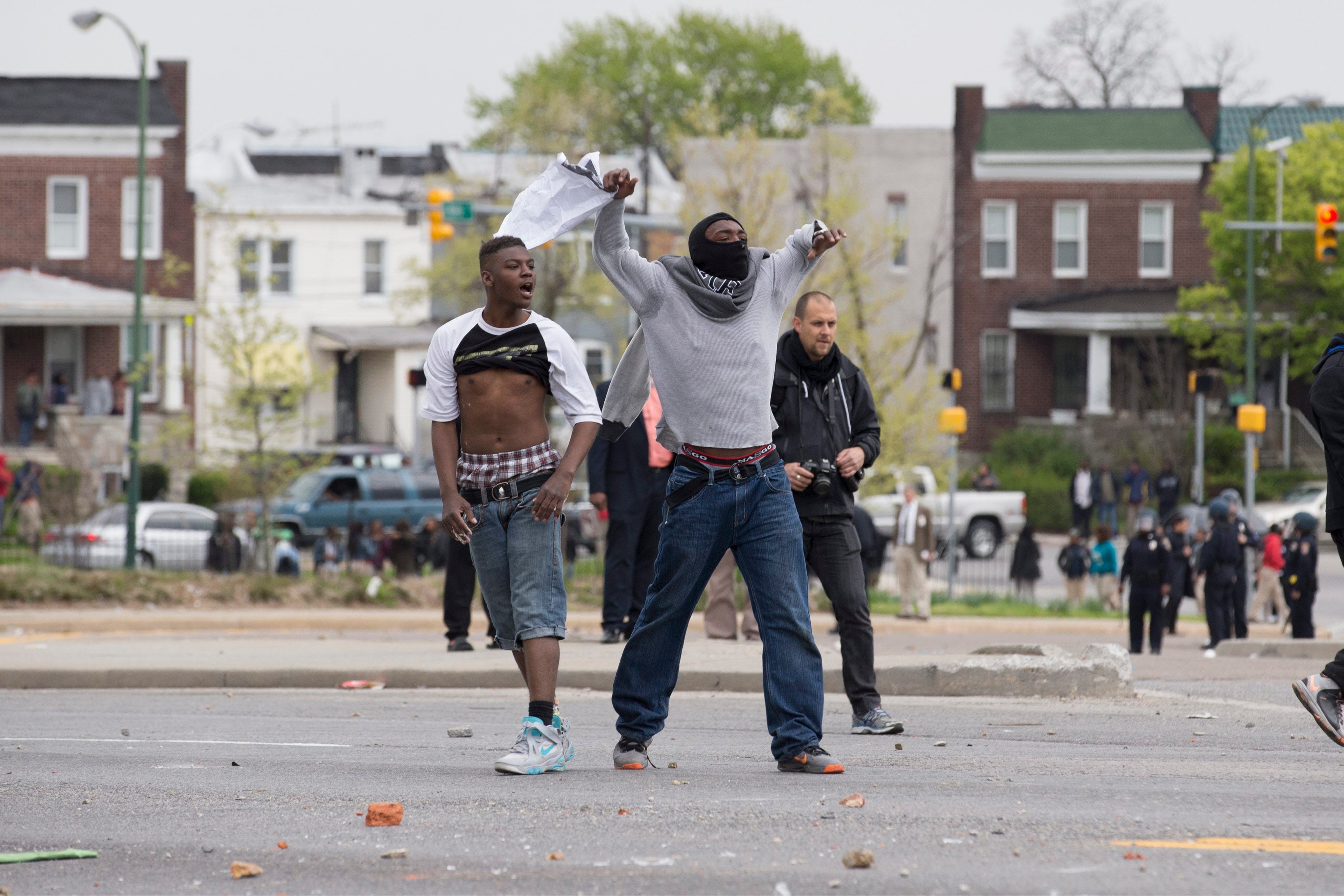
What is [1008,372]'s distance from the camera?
4506 centimetres

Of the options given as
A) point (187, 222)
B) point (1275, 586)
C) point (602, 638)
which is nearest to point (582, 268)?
point (187, 222)

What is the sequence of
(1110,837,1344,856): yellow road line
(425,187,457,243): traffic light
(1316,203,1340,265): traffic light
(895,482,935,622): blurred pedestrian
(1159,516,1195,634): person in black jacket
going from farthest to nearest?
1. (1316,203,1340,265): traffic light
2. (425,187,457,243): traffic light
3. (895,482,935,622): blurred pedestrian
4. (1159,516,1195,634): person in black jacket
5. (1110,837,1344,856): yellow road line

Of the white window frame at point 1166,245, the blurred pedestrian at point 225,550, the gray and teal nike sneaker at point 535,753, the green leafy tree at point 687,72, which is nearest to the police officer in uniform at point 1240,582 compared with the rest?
the blurred pedestrian at point 225,550

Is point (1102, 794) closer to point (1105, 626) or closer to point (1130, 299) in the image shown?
point (1105, 626)

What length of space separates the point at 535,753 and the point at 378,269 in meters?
Answer: 43.4

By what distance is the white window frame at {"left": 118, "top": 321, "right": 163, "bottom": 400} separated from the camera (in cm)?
3841

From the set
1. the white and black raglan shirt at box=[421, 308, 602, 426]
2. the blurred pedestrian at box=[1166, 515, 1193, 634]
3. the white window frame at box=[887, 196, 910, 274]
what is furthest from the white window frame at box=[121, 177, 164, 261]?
the white and black raglan shirt at box=[421, 308, 602, 426]

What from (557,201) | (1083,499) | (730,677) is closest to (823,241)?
(557,201)

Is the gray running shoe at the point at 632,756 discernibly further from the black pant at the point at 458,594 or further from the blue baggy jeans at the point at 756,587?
the black pant at the point at 458,594

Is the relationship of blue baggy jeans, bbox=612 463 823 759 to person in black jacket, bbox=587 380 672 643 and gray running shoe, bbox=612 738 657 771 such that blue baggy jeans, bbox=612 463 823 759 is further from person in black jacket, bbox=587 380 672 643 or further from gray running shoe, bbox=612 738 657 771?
person in black jacket, bbox=587 380 672 643

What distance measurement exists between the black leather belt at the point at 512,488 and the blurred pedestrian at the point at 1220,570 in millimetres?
11806

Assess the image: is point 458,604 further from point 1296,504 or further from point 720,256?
point 1296,504

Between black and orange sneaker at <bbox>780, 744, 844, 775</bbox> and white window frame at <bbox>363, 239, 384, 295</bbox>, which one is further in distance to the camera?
white window frame at <bbox>363, 239, 384, 295</bbox>

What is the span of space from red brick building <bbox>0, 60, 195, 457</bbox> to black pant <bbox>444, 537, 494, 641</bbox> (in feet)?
95.6
